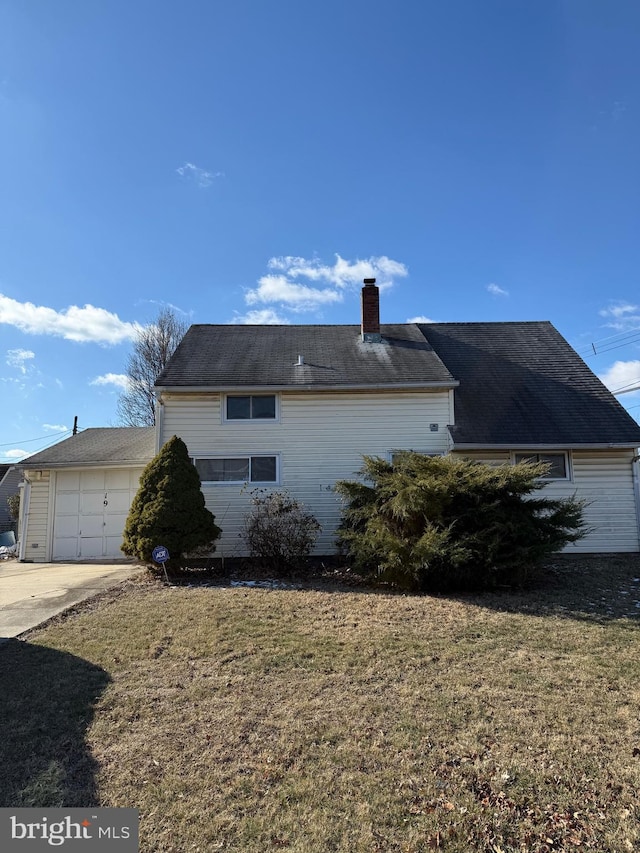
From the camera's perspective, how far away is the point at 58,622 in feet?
21.4

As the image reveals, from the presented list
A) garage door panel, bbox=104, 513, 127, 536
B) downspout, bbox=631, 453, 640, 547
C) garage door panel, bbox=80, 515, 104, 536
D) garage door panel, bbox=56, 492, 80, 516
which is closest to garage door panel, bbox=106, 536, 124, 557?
garage door panel, bbox=104, 513, 127, 536

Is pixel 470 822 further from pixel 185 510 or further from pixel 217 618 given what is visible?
pixel 185 510

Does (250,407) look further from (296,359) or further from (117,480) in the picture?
(117,480)

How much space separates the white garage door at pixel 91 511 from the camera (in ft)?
43.0

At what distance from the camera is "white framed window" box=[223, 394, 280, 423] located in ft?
38.9

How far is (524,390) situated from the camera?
43.5ft

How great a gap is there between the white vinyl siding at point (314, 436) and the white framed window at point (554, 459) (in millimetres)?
1876

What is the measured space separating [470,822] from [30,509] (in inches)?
538

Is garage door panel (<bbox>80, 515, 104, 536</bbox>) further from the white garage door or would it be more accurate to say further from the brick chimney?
the brick chimney

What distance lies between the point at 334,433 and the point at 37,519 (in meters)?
8.34

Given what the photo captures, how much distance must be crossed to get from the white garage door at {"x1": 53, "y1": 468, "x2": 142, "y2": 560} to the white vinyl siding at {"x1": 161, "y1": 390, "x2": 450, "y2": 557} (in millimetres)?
2778

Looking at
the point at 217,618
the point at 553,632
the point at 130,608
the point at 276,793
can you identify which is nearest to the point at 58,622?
the point at 130,608

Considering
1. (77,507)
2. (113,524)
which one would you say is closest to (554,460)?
(113,524)

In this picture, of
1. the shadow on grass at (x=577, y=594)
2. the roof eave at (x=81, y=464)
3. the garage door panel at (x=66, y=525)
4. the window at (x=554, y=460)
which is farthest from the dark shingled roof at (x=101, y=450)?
the window at (x=554, y=460)
